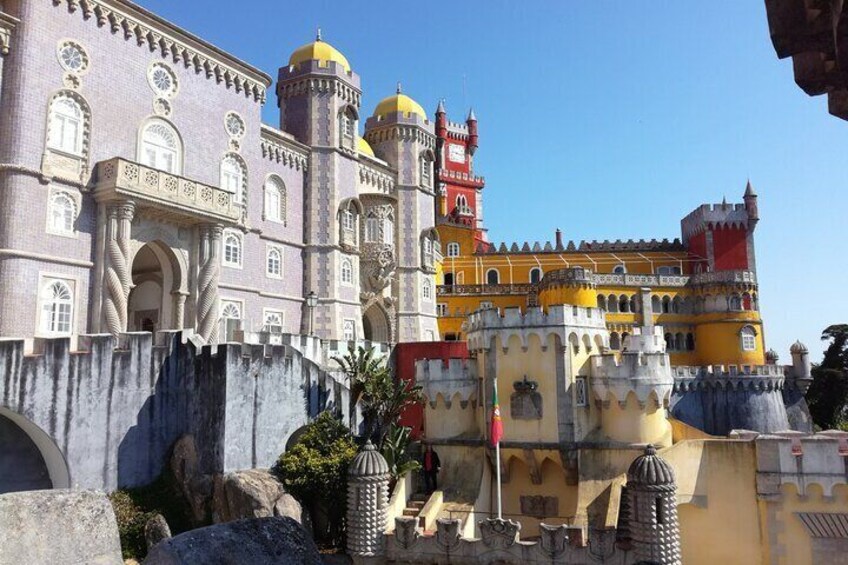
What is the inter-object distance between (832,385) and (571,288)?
24.7 meters

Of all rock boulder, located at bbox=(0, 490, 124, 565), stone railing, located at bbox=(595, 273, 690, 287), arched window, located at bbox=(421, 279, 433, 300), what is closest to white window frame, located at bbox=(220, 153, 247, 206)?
arched window, located at bbox=(421, 279, 433, 300)

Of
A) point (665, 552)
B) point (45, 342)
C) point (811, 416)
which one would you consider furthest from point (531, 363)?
point (811, 416)

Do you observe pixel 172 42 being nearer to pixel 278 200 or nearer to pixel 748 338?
pixel 278 200

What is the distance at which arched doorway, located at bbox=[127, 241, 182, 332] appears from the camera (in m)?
28.9

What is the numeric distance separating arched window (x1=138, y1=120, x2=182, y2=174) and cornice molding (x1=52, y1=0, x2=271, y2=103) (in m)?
3.34

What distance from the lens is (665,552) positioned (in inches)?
816

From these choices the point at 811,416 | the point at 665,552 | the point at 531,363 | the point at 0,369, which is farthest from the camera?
the point at 811,416

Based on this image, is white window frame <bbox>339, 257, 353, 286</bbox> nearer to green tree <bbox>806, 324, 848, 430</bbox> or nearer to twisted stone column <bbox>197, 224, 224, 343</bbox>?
twisted stone column <bbox>197, 224, 224, 343</bbox>

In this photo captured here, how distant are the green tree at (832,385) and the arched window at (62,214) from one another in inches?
2271

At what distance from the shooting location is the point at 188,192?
28406mm

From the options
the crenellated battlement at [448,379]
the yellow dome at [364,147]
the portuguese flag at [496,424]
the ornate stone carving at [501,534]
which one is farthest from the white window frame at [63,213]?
the yellow dome at [364,147]

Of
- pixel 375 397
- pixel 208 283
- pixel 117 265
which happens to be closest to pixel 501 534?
pixel 375 397

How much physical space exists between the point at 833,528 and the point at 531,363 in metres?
12.2

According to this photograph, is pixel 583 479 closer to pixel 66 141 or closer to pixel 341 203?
pixel 341 203
